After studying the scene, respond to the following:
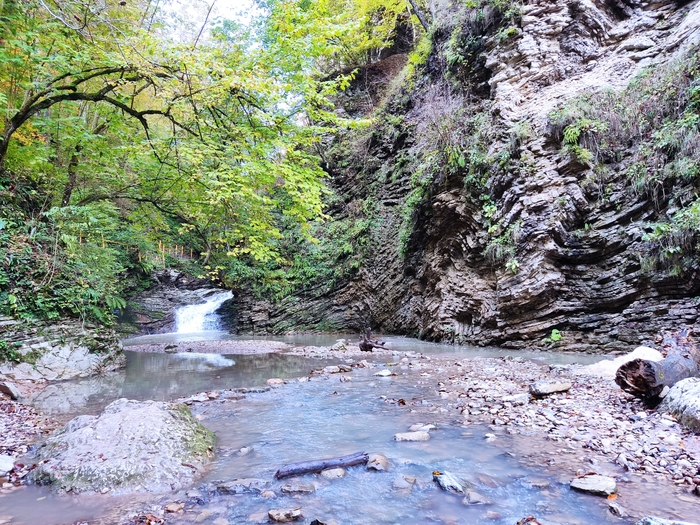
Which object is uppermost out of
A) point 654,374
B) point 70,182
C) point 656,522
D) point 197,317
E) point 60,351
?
point 70,182

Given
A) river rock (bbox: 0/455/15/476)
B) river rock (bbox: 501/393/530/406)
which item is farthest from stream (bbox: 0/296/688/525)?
river rock (bbox: 501/393/530/406)

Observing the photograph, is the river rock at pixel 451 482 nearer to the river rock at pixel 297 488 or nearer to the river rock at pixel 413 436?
the river rock at pixel 413 436

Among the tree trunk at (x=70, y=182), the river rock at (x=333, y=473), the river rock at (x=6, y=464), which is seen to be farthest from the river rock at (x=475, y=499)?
the tree trunk at (x=70, y=182)

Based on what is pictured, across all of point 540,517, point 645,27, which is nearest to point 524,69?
point 645,27

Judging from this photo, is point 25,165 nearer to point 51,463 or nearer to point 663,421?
point 51,463

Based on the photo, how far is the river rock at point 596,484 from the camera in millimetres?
2346

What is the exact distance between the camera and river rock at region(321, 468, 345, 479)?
276cm

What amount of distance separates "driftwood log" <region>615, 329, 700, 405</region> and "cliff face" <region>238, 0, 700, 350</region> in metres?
3.83

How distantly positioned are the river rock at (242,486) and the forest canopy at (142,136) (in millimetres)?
3995

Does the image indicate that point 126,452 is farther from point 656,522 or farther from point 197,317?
point 197,317

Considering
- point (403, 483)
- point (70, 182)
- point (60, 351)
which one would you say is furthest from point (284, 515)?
point (70, 182)

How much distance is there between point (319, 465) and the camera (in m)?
2.84

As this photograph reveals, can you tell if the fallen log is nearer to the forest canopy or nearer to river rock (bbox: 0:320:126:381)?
the forest canopy

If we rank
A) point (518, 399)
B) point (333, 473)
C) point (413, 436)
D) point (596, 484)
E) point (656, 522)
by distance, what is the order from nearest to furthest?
1. point (656, 522)
2. point (596, 484)
3. point (333, 473)
4. point (413, 436)
5. point (518, 399)
